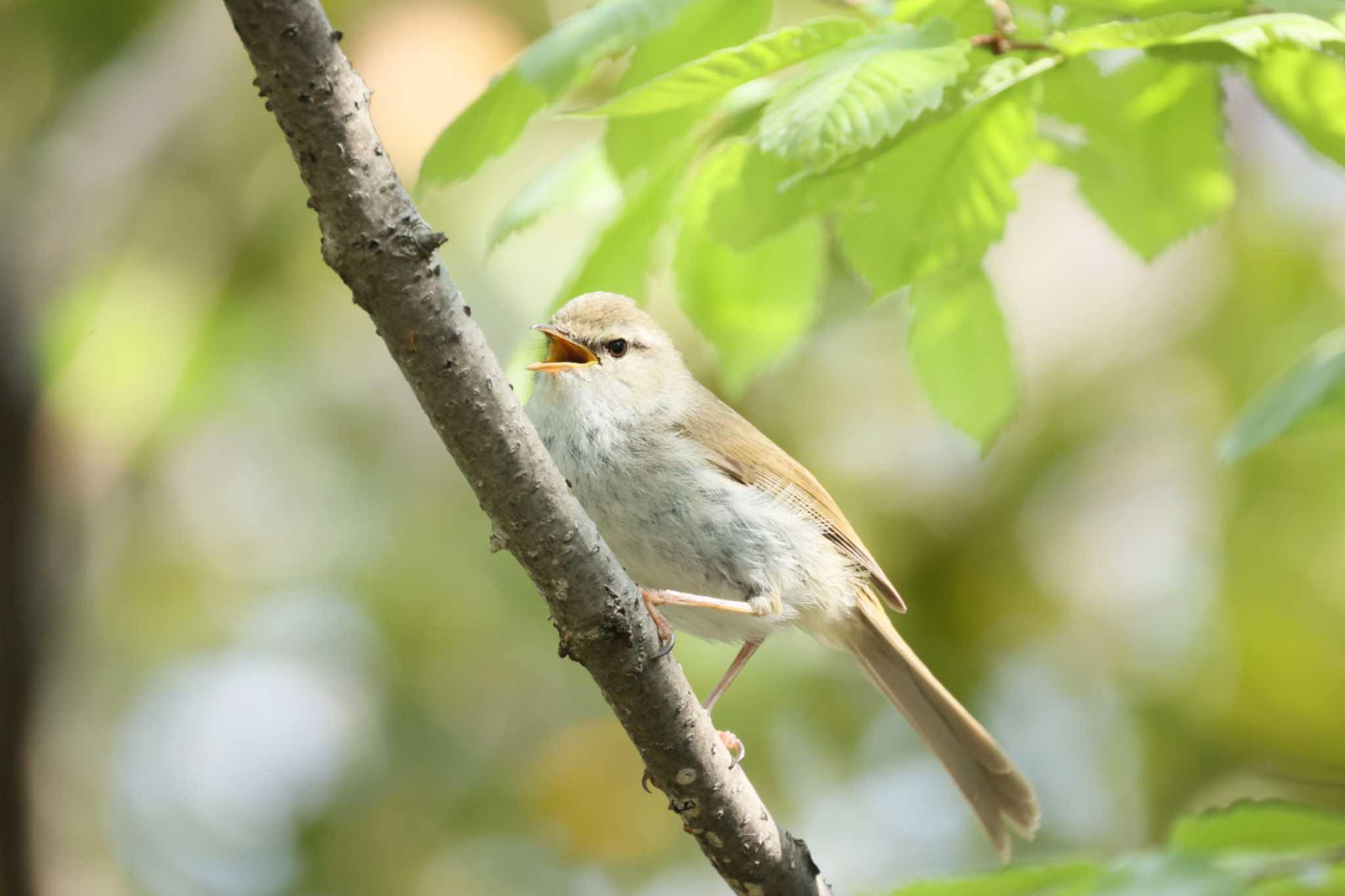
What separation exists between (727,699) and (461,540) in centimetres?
173

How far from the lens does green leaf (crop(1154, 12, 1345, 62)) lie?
65.3 inches

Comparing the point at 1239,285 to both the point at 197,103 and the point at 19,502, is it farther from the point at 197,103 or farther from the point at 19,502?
the point at 19,502

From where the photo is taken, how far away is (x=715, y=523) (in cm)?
337

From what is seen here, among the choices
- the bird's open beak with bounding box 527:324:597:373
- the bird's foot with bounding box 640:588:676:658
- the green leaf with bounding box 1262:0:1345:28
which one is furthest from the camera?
the bird's open beak with bounding box 527:324:597:373

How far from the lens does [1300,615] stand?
18.2 feet

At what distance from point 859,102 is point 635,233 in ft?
2.74

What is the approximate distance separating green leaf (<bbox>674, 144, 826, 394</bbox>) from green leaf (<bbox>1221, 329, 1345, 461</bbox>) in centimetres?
91

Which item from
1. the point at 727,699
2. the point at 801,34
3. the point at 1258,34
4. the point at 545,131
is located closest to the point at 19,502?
the point at 545,131

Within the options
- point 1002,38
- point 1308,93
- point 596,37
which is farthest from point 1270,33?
point 596,37

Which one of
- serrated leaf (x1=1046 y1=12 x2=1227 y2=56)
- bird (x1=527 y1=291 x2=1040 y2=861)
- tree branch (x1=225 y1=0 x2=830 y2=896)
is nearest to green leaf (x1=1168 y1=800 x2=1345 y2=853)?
serrated leaf (x1=1046 y1=12 x2=1227 y2=56)

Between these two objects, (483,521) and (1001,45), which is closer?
(1001,45)

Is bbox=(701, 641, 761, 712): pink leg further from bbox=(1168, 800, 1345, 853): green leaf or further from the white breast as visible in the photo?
bbox=(1168, 800, 1345, 853): green leaf

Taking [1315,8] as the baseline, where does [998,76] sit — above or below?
above

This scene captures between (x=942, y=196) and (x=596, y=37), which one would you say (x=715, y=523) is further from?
(x=596, y=37)
